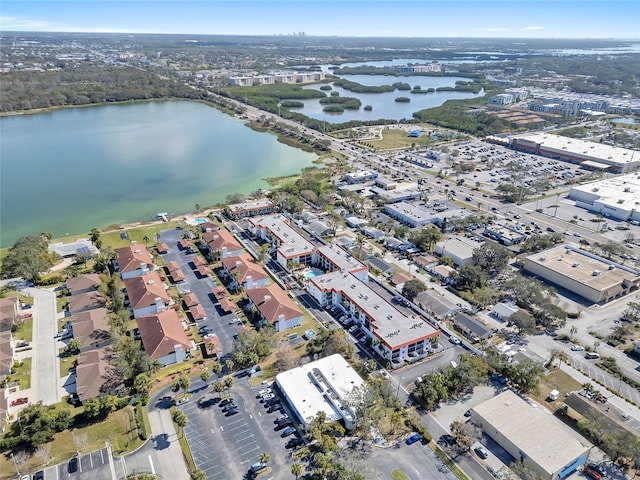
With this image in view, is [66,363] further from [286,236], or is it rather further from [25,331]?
[286,236]

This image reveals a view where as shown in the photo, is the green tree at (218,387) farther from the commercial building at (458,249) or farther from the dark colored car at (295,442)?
the commercial building at (458,249)

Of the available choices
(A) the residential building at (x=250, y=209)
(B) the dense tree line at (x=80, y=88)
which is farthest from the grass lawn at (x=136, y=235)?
(B) the dense tree line at (x=80, y=88)

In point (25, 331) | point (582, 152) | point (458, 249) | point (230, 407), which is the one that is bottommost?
point (230, 407)

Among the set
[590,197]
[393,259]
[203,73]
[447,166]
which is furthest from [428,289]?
[203,73]

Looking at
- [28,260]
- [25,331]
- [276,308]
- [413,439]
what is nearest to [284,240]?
[276,308]

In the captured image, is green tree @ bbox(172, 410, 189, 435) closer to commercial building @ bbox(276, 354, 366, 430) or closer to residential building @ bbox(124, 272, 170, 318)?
commercial building @ bbox(276, 354, 366, 430)

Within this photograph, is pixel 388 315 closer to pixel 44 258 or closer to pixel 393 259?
pixel 393 259

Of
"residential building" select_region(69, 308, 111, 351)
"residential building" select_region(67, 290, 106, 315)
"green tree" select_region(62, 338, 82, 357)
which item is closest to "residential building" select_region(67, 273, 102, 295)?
"residential building" select_region(67, 290, 106, 315)
